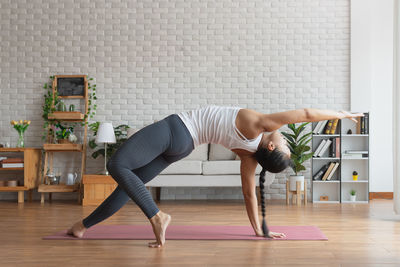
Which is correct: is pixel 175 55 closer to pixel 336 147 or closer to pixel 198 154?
pixel 198 154

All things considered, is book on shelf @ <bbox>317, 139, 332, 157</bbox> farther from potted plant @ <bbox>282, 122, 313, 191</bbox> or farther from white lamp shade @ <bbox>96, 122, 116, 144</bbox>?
white lamp shade @ <bbox>96, 122, 116, 144</bbox>

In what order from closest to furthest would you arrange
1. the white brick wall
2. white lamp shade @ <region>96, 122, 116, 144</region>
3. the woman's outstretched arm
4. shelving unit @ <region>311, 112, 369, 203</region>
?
1. the woman's outstretched arm
2. white lamp shade @ <region>96, 122, 116, 144</region>
3. shelving unit @ <region>311, 112, 369, 203</region>
4. the white brick wall

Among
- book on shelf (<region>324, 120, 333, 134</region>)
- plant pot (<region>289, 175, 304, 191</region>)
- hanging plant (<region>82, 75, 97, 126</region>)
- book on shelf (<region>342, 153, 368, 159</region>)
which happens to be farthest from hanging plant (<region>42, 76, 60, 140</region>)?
book on shelf (<region>342, 153, 368, 159</region>)

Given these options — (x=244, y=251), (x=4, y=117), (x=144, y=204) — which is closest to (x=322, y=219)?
(x=244, y=251)

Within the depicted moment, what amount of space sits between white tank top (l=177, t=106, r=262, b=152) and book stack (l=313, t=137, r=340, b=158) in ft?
10.6

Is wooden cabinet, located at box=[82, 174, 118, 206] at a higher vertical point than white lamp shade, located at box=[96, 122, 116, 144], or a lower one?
lower

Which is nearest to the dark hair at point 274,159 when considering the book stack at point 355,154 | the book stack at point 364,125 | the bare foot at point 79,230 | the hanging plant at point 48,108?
the bare foot at point 79,230

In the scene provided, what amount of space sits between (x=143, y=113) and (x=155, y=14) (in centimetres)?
133

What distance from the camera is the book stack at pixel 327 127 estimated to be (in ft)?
18.6

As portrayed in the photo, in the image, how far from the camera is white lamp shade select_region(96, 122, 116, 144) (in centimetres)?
561

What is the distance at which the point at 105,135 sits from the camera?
18.4 ft

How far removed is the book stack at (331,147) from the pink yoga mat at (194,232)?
236cm

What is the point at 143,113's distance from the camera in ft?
20.5

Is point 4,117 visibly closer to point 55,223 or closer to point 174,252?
point 55,223
